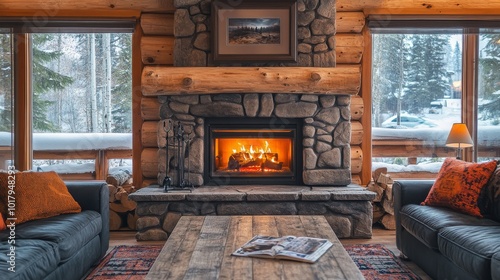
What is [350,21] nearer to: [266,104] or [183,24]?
[266,104]

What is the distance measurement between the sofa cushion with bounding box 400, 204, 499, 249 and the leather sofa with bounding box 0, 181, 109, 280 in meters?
2.27

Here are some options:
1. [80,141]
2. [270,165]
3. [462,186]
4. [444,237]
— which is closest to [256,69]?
[270,165]

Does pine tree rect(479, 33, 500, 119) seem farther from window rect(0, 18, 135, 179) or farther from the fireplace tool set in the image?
window rect(0, 18, 135, 179)

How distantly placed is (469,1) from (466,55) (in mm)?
558

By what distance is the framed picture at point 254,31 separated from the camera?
536cm

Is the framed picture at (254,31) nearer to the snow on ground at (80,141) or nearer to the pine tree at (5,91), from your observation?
the snow on ground at (80,141)

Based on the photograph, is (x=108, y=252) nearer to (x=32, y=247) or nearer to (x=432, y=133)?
(x=32, y=247)

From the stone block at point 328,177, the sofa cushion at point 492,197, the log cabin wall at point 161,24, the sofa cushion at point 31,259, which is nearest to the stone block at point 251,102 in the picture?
the stone block at point 328,177

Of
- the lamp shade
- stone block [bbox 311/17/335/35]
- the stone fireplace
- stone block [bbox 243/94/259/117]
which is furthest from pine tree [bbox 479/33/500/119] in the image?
stone block [bbox 243/94/259/117]

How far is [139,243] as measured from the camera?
497cm

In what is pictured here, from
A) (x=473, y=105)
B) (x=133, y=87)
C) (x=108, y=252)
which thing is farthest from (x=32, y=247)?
(x=473, y=105)

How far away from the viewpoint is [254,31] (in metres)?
5.42

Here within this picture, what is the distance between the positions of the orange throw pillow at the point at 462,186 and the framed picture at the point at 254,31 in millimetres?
1947

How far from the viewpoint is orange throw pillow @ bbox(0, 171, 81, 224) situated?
12.1 feet
